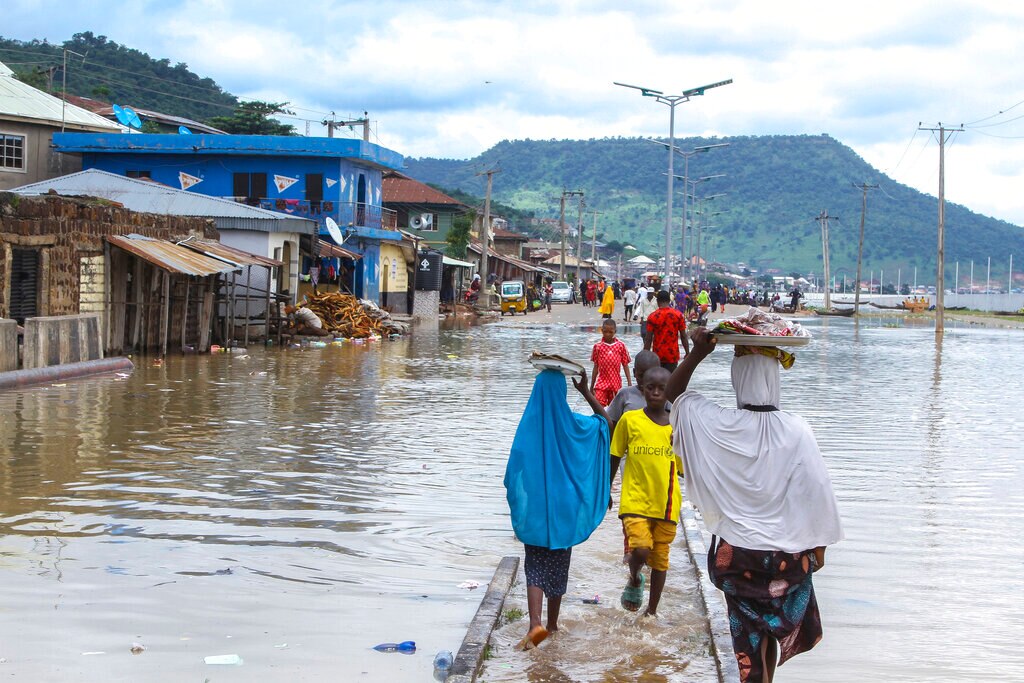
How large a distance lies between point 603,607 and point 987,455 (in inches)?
317

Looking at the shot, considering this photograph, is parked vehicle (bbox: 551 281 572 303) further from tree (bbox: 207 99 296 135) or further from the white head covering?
the white head covering

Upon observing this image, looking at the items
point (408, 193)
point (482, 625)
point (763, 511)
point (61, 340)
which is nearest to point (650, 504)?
point (482, 625)

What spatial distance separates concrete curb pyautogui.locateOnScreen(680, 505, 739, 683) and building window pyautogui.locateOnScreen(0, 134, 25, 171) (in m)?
37.2

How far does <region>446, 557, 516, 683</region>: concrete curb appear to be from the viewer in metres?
5.39

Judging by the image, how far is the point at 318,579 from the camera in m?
7.15

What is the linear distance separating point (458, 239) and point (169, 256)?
43.6 metres

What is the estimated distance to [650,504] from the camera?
634 centimetres

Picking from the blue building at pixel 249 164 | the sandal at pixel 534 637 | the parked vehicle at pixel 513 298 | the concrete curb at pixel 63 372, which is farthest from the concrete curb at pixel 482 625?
the parked vehicle at pixel 513 298

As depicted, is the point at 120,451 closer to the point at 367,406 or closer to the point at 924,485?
the point at 367,406

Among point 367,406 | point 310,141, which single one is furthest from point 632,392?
point 310,141

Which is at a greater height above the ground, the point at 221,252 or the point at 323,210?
the point at 323,210

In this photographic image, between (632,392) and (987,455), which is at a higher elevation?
(632,392)

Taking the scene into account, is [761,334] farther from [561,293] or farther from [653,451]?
[561,293]

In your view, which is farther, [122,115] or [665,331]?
[122,115]
